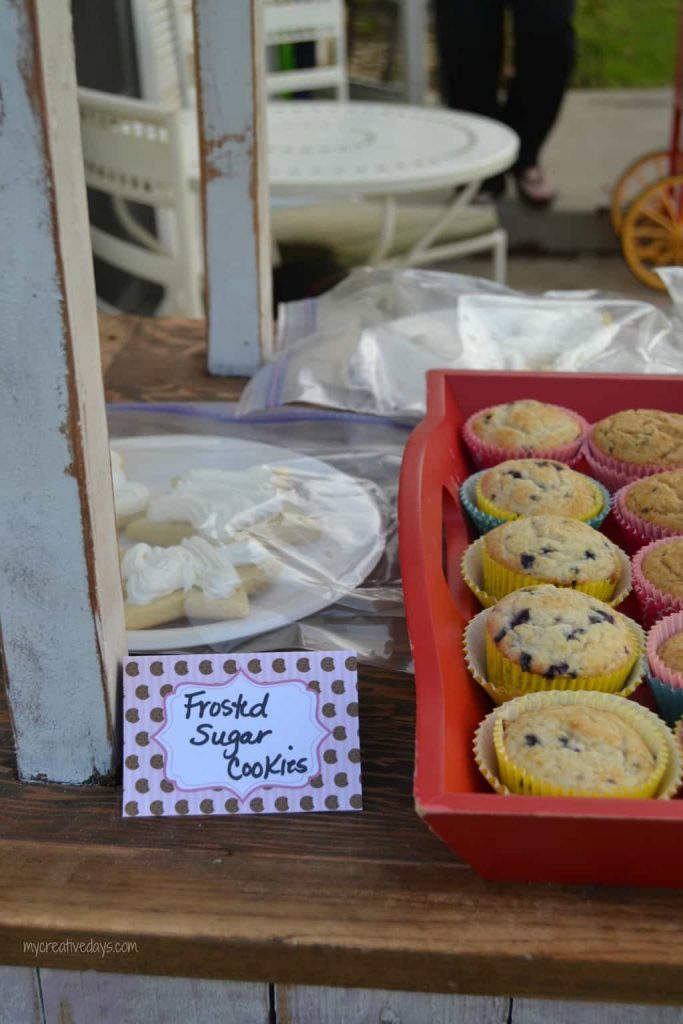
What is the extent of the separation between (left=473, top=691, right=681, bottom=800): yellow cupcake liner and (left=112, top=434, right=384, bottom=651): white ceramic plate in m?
0.24

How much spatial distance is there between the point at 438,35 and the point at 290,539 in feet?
11.3

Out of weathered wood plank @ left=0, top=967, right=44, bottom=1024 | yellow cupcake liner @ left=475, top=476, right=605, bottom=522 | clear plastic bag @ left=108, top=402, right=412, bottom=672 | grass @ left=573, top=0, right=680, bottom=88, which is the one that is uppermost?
yellow cupcake liner @ left=475, top=476, right=605, bottom=522

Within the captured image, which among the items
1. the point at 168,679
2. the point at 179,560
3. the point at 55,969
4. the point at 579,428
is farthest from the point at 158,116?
the point at 55,969

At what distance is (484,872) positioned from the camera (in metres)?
0.75

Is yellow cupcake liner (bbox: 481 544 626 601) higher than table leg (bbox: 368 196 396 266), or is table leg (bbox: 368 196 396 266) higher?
yellow cupcake liner (bbox: 481 544 626 601)

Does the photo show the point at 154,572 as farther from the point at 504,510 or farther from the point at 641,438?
the point at 641,438

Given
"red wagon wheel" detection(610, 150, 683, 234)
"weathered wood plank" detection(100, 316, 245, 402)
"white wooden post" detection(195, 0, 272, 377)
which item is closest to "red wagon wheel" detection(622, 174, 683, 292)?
"red wagon wheel" detection(610, 150, 683, 234)

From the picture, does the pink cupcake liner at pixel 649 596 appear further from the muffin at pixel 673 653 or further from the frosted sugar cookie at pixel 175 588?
the frosted sugar cookie at pixel 175 588

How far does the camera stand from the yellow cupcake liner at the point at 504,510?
3.63 feet

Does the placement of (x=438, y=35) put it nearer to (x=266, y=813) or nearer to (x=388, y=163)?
(x=388, y=163)

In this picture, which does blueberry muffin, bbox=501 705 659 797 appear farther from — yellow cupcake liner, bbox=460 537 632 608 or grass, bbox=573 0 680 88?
grass, bbox=573 0 680 88

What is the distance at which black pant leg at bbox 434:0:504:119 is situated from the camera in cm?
382

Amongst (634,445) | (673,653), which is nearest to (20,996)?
(673,653)

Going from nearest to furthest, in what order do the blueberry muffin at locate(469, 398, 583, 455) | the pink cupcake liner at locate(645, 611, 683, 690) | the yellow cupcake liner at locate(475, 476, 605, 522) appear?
the pink cupcake liner at locate(645, 611, 683, 690) < the yellow cupcake liner at locate(475, 476, 605, 522) < the blueberry muffin at locate(469, 398, 583, 455)
